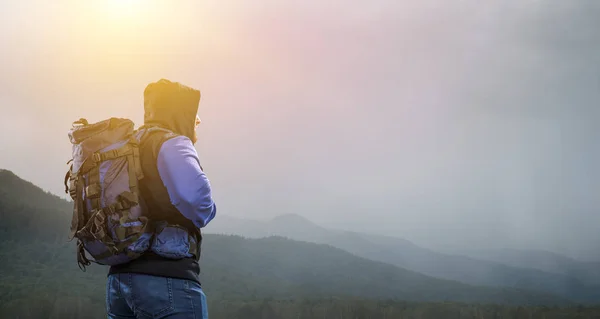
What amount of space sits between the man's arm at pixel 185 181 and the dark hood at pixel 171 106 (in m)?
0.55

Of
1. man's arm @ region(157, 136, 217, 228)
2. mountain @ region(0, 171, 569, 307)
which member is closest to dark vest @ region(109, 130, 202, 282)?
man's arm @ region(157, 136, 217, 228)

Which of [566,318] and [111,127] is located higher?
[111,127]

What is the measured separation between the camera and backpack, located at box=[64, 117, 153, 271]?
3934mm

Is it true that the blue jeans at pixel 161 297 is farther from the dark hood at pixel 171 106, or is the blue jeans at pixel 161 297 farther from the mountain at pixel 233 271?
the mountain at pixel 233 271

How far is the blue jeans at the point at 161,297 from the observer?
3.74 metres

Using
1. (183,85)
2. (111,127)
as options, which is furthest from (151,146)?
(183,85)

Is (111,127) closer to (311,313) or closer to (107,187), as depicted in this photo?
(107,187)

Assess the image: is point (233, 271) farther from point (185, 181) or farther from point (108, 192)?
point (185, 181)

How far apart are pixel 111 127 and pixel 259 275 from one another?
9168 centimetres

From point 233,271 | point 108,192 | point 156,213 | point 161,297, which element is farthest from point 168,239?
point 233,271

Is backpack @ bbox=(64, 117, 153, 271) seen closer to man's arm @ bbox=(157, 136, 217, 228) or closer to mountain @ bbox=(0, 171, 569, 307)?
man's arm @ bbox=(157, 136, 217, 228)

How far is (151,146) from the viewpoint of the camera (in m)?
4.05

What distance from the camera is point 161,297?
375 cm

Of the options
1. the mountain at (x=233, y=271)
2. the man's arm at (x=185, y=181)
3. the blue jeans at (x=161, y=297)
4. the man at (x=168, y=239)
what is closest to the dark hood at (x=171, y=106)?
the man at (x=168, y=239)
